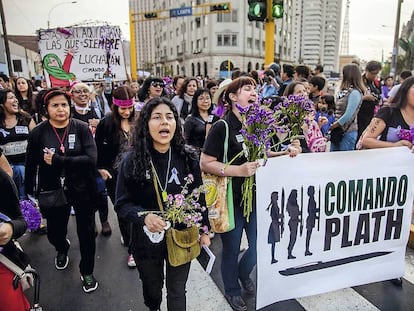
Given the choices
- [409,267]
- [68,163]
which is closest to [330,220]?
[409,267]

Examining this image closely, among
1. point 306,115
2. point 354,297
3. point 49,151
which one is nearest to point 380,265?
point 354,297

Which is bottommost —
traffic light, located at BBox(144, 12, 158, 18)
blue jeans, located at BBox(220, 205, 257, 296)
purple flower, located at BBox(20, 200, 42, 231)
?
blue jeans, located at BBox(220, 205, 257, 296)

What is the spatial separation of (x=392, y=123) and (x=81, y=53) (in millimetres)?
6589

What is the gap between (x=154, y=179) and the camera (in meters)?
2.34

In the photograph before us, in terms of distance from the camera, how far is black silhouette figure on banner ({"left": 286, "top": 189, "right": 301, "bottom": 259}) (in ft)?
9.21

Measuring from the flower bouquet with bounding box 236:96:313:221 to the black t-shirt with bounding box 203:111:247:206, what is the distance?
96 mm

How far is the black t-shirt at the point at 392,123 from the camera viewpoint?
10.8ft

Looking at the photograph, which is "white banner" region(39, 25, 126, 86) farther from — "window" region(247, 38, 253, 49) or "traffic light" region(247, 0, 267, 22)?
"window" region(247, 38, 253, 49)

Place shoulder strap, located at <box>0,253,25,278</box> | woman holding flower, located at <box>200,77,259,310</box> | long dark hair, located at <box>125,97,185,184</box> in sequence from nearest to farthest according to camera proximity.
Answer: shoulder strap, located at <box>0,253,25,278</box>
long dark hair, located at <box>125,97,185,184</box>
woman holding flower, located at <box>200,77,259,310</box>

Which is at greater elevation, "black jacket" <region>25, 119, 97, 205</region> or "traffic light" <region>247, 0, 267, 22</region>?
"traffic light" <region>247, 0, 267, 22</region>

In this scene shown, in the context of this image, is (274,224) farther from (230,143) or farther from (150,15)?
(150,15)

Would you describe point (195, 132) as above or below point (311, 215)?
above

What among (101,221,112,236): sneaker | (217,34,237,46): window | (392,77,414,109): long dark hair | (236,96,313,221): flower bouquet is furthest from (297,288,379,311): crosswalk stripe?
(217,34,237,46): window

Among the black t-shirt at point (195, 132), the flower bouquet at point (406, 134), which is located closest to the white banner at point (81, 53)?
the black t-shirt at point (195, 132)
